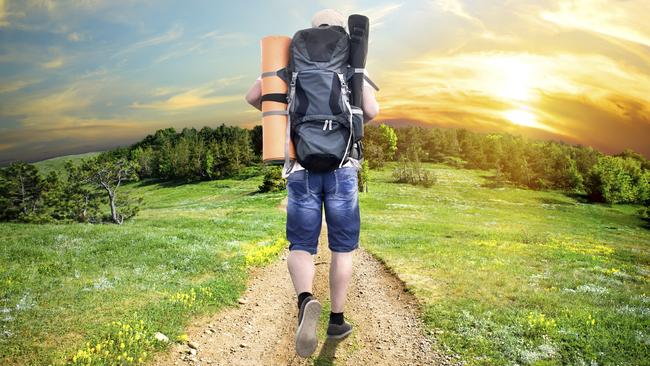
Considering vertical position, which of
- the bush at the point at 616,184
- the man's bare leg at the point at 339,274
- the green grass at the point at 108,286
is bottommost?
the bush at the point at 616,184

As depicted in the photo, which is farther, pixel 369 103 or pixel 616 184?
pixel 616 184

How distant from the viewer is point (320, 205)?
18.4 feet

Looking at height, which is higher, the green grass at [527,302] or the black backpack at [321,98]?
the black backpack at [321,98]

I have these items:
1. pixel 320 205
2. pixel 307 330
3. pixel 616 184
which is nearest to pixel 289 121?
pixel 320 205

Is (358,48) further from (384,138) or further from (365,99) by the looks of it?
(384,138)

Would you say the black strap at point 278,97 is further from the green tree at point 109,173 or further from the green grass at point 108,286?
the green tree at point 109,173

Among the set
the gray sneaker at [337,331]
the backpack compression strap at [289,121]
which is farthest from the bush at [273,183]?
the backpack compression strap at [289,121]

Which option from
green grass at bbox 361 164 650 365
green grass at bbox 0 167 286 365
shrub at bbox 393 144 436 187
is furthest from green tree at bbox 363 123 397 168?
green grass at bbox 0 167 286 365

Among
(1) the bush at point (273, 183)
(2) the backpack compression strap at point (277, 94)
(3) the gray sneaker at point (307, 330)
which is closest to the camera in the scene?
(3) the gray sneaker at point (307, 330)

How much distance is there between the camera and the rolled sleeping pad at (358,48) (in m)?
5.33

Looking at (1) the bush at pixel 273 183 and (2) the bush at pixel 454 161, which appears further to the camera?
(2) the bush at pixel 454 161

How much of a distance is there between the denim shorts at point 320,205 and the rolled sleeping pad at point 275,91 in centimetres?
49

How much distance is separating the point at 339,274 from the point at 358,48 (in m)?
3.32

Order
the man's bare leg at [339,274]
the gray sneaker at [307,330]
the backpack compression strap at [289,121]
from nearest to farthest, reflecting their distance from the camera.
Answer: the gray sneaker at [307,330] → the backpack compression strap at [289,121] → the man's bare leg at [339,274]
